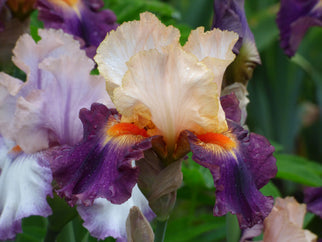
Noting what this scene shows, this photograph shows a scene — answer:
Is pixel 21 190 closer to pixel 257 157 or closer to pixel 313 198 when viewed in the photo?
pixel 257 157

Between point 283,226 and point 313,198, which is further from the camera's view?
point 313,198

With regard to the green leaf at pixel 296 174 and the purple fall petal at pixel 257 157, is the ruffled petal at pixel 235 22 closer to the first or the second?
the purple fall petal at pixel 257 157

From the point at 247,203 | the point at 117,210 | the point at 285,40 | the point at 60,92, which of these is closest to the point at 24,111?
the point at 60,92

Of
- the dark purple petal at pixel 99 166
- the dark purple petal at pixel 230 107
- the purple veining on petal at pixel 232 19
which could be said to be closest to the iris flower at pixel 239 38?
the purple veining on petal at pixel 232 19

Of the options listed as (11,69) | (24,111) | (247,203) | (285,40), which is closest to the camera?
(247,203)

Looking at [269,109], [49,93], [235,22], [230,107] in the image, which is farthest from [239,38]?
[269,109]

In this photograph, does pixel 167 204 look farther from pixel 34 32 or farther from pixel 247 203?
pixel 34 32
